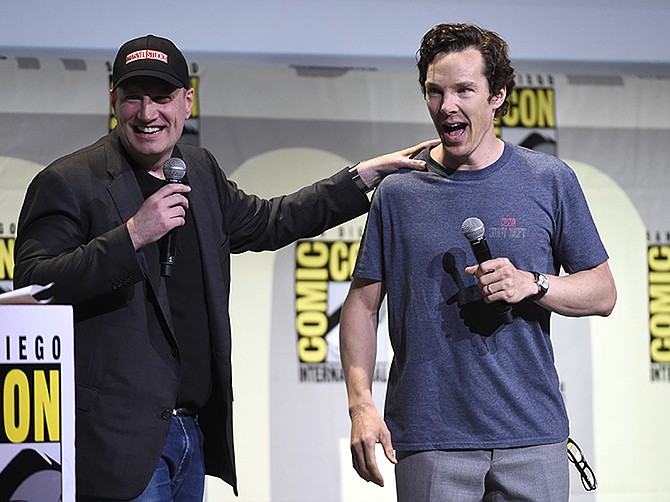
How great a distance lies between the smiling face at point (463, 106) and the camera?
2.10 m

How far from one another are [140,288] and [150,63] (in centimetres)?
51

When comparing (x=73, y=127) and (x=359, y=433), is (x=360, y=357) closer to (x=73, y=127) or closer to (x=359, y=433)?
(x=359, y=433)

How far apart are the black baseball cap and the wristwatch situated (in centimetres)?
93

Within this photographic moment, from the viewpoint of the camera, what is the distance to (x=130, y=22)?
12.7ft

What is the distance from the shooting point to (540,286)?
197cm

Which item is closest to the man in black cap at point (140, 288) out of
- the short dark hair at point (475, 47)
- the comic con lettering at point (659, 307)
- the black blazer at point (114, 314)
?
the black blazer at point (114, 314)

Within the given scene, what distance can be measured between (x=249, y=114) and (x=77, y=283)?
203 centimetres

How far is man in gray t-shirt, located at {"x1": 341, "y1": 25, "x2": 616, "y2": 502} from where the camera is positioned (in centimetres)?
199

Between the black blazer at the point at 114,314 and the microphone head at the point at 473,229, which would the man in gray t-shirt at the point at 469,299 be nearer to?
the microphone head at the point at 473,229

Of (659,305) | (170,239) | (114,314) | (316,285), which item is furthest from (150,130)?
(659,305)

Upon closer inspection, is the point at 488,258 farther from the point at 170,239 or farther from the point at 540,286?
the point at 170,239

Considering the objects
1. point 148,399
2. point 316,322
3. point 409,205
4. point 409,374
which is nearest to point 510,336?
point 409,374

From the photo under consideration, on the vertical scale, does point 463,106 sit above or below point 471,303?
above

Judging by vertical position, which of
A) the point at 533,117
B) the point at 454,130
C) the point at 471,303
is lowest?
the point at 471,303
